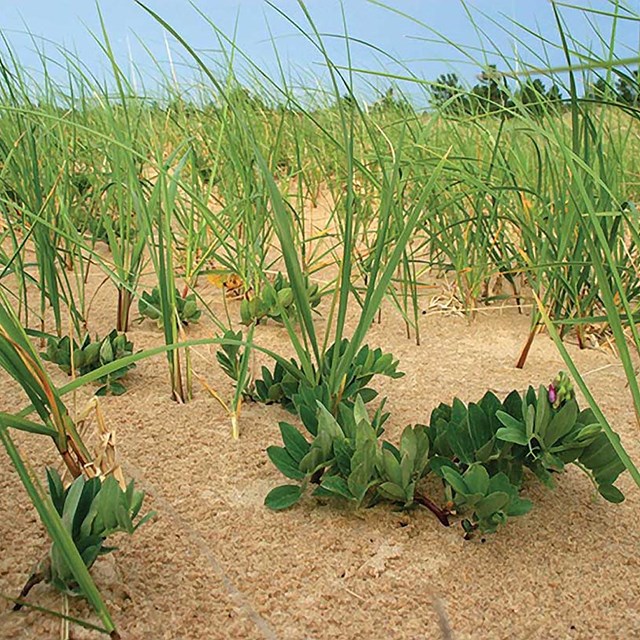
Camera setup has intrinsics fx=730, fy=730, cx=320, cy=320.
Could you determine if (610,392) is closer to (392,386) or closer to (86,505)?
(392,386)

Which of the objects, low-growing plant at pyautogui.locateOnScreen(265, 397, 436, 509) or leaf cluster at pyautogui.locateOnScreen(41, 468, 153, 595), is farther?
low-growing plant at pyautogui.locateOnScreen(265, 397, 436, 509)

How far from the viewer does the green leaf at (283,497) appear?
1.01 metres

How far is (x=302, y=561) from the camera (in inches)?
36.7

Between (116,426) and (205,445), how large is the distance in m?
0.17

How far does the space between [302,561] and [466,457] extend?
0.28 m

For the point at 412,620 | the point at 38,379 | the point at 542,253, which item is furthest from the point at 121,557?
the point at 542,253

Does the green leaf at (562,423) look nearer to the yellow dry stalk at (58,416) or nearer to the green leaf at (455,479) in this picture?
the green leaf at (455,479)

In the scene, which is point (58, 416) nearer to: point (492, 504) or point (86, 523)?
point (86, 523)

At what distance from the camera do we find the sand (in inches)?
32.6

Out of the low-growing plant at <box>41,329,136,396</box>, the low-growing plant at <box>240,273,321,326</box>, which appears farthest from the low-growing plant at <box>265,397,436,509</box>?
the low-growing plant at <box>240,273,321,326</box>

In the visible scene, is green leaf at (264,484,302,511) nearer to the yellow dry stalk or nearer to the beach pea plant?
the beach pea plant

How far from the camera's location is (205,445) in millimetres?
1207

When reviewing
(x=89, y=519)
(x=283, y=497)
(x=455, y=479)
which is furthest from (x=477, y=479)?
(x=89, y=519)

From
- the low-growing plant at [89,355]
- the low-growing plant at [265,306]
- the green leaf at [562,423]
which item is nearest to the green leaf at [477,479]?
the green leaf at [562,423]
